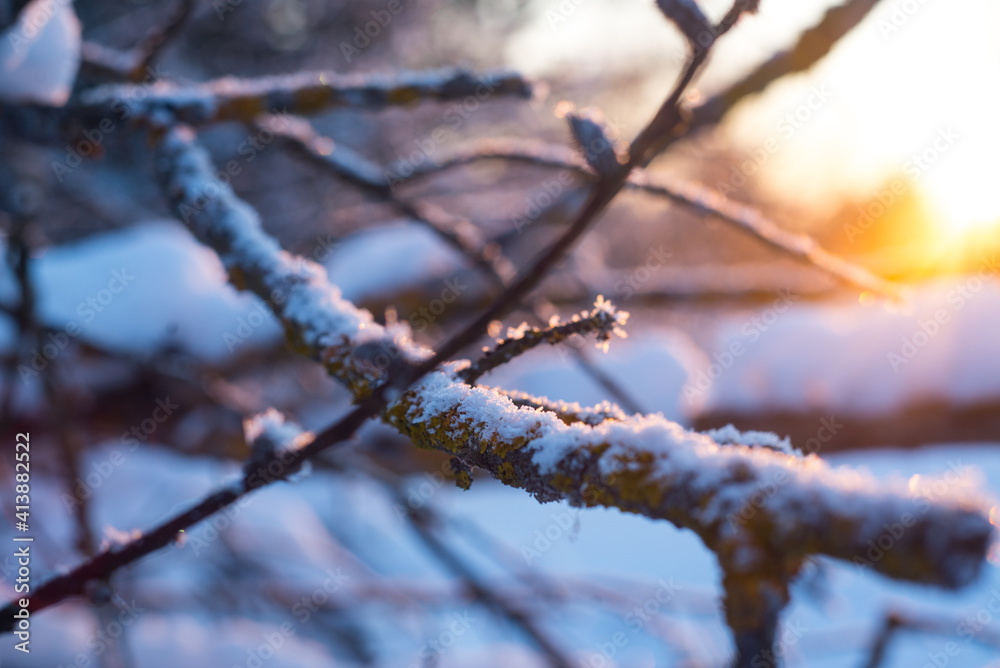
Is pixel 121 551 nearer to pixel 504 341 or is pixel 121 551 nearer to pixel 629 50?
pixel 504 341

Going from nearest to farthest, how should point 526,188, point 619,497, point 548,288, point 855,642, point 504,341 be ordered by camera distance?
point 619,497
point 504,341
point 855,642
point 548,288
point 526,188

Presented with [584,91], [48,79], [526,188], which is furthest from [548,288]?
[584,91]

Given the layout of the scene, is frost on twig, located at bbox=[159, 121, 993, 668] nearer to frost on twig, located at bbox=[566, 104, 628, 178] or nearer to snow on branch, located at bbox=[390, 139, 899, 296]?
frost on twig, located at bbox=[566, 104, 628, 178]

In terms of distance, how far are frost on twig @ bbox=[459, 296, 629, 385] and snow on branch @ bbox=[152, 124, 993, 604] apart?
29mm

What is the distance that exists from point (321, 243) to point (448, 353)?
258 centimetres

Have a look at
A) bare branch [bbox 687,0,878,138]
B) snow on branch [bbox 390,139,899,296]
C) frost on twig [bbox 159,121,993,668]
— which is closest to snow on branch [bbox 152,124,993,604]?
frost on twig [bbox 159,121,993,668]

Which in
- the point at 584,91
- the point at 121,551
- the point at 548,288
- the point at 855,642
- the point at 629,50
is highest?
the point at 629,50

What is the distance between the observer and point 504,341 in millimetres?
479

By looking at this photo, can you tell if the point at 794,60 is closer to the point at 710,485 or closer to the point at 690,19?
the point at 690,19

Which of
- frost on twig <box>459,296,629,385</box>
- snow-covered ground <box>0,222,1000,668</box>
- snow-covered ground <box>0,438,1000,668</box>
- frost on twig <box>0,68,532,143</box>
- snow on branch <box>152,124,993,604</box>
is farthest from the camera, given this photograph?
snow-covered ground <box>0,438,1000,668</box>

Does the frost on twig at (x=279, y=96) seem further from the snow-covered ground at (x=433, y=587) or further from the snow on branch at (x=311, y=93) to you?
the snow-covered ground at (x=433, y=587)

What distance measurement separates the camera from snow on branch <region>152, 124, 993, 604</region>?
0.87 feet

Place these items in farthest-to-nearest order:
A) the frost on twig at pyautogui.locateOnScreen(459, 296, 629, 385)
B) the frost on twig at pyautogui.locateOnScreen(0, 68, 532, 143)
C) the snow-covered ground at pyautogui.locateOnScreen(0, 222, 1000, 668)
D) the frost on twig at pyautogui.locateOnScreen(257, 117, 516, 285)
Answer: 1. the snow-covered ground at pyautogui.locateOnScreen(0, 222, 1000, 668)
2. the frost on twig at pyautogui.locateOnScreen(257, 117, 516, 285)
3. the frost on twig at pyautogui.locateOnScreen(0, 68, 532, 143)
4. the frost on twig at pyautogui.locateOnScreen(459, 296, 629, 385)

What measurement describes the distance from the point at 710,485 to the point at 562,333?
0.55ft
